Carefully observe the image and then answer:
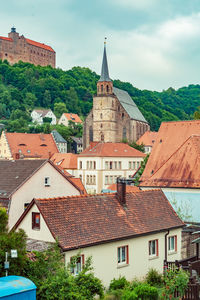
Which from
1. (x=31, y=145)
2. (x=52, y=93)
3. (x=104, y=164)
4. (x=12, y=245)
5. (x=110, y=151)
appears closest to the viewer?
(x=12, y=245)

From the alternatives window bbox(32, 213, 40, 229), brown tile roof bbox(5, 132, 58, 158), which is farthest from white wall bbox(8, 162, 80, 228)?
brown tile roof bbox(5, 132, 58, 158)

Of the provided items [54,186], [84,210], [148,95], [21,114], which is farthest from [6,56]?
[84,210]

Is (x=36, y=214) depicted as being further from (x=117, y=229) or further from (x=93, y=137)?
(x=93, y=137)

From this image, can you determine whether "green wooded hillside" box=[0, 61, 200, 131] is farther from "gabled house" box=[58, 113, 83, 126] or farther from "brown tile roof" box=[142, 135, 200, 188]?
"brown tile roof" box=[142, 135, 200, 188]

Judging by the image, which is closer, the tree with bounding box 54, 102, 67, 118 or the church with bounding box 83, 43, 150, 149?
the church with bounding box 83, 43, 150, 149

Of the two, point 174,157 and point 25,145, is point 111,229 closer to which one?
point 174,157

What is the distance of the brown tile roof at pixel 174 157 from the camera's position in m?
27.3

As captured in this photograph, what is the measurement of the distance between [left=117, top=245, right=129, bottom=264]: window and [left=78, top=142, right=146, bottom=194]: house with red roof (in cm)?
4978

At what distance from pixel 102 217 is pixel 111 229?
2.40ft

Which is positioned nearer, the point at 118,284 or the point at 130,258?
the point at 118,284

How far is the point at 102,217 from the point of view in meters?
18.0

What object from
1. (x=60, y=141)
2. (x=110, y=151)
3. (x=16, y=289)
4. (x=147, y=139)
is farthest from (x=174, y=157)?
(x=60, y=141)

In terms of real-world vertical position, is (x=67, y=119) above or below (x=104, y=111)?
above

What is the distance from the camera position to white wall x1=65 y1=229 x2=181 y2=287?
651 inches
